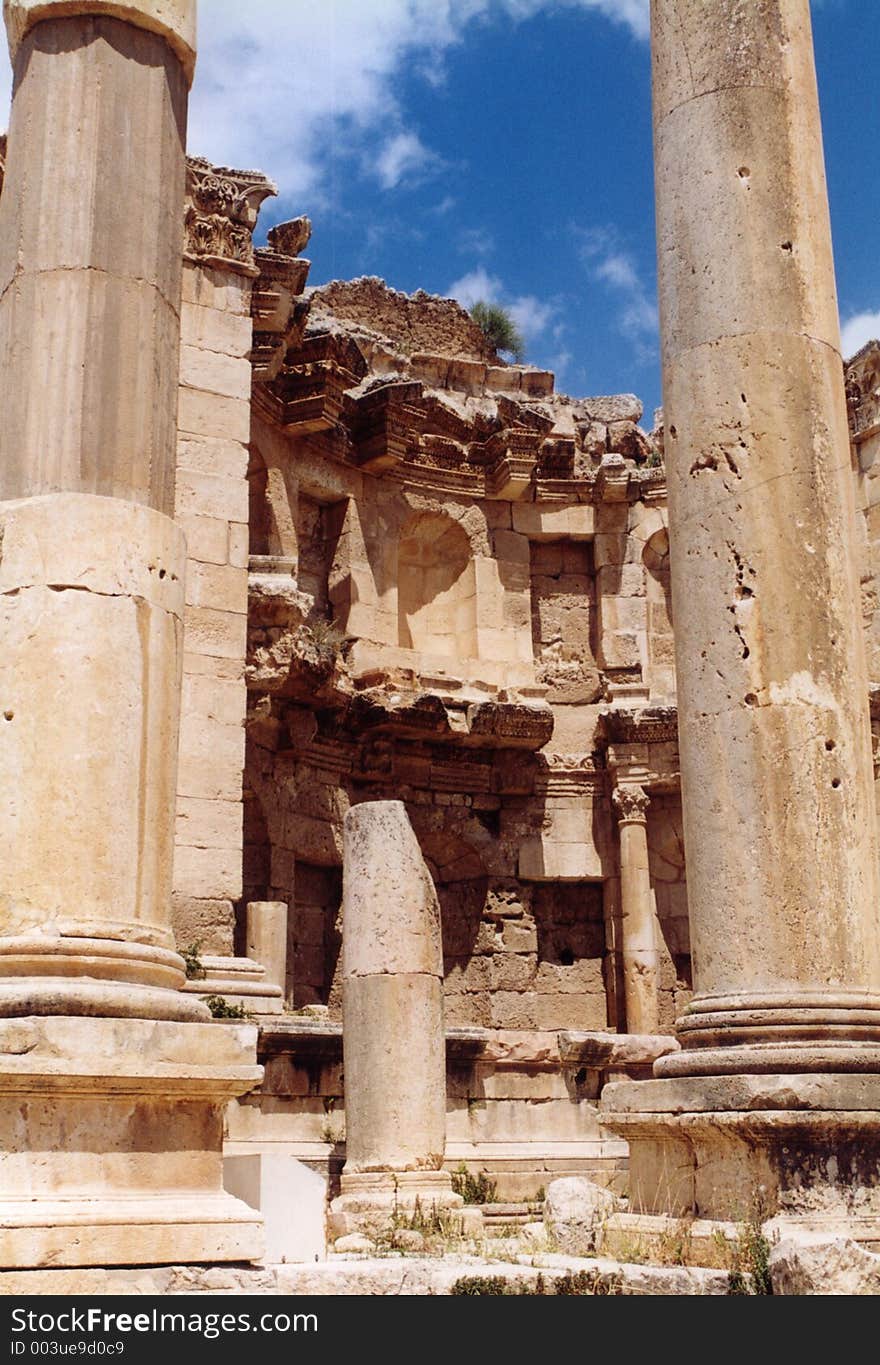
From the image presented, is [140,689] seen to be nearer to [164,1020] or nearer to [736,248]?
[164,1020]

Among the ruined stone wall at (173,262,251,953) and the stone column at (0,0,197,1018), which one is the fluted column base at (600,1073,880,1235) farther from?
the ruined stone wall at (173,262,251,953)

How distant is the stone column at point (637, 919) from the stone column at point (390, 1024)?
307 inches

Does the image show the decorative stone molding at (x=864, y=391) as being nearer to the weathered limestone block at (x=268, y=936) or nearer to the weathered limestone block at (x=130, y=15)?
the weathered limestone block at (x=268, y=936)

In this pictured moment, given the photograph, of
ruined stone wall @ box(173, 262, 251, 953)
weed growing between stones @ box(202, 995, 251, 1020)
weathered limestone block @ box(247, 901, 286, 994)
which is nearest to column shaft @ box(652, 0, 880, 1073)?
weed growing between stones @ box(202, 995, 251, 1020)

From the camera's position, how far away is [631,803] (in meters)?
19.9

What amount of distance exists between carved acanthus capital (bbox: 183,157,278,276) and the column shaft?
5990mm

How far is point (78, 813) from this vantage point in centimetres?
579

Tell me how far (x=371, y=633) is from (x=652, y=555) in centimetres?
445

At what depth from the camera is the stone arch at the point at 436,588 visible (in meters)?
20.8

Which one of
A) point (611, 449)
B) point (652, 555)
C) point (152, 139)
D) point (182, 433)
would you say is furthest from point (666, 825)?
point (152, 139)

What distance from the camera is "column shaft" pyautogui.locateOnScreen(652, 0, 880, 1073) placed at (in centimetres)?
709

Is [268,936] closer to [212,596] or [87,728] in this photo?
[212,596]

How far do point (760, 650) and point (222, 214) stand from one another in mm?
8404

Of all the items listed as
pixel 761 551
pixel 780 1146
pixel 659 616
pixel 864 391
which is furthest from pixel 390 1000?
pixel 864 391
